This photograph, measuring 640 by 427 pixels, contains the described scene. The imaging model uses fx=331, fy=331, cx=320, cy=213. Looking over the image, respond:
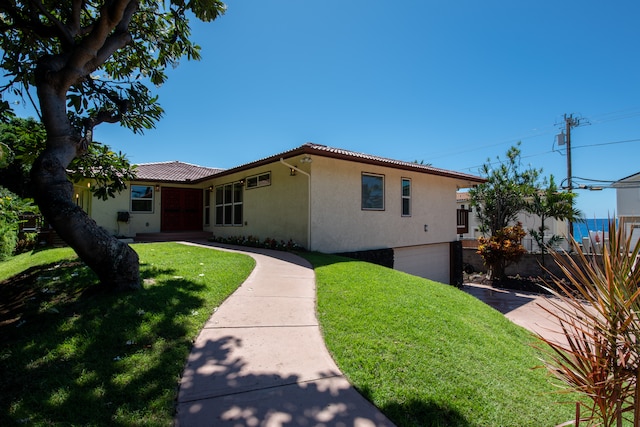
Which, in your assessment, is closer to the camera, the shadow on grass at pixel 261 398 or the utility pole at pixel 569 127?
the shadow on grass at pixel 261 398

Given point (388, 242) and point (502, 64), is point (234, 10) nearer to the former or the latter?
point (388, 242)

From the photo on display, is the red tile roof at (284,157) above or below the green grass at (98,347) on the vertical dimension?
above

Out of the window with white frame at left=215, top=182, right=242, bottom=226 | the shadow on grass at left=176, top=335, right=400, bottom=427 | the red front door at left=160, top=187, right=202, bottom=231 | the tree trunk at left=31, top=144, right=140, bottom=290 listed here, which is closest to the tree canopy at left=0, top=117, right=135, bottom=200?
the tree trunk at left=31, top=144, right=140, bottom=290

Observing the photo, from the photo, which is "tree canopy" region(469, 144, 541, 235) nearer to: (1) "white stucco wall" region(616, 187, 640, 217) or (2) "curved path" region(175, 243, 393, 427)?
(1) "white stucco wall" region(616, 187, 640, 217)

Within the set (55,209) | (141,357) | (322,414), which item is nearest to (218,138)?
(55,209)

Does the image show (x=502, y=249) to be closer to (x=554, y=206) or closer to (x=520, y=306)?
(x=554, y=206)

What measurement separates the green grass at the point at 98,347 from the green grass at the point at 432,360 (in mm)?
1656

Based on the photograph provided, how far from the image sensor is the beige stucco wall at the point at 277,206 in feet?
34.7

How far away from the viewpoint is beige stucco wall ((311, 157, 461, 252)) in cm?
1048

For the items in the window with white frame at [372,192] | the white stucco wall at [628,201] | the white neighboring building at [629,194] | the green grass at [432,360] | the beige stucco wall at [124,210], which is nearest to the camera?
the green grass at [432,360]

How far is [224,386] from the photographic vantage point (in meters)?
2.79

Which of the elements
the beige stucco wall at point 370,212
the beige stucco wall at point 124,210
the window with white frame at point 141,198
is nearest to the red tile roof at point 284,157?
the beige stucco wall at point 370,212

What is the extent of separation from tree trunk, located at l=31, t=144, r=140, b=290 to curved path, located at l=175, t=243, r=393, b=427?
5.44 ft

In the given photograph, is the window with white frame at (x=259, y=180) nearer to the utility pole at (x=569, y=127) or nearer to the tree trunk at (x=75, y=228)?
the tree trunk at (x=75, y=228)
